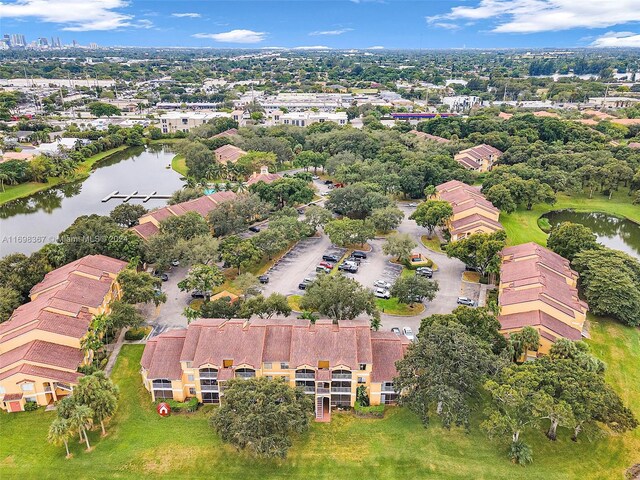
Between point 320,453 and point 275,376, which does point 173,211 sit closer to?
point 275,376

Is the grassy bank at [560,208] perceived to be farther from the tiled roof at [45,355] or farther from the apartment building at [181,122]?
the apartment building at [181,122]

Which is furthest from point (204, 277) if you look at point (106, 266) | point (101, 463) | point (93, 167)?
point (93, 167)

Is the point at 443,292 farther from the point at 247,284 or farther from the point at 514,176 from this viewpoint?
the point at 514,176

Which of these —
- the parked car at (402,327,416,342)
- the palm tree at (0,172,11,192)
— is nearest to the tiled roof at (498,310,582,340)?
the parked car at (402,327,416,342)

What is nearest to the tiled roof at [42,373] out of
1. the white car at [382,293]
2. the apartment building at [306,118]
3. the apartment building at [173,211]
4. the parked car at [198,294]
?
the parked car at [198,294]

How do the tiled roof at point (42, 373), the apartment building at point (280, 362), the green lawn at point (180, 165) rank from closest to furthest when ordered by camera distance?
the tiled roof at point (42, 373) → the apartment building at point (280, 362) → the green lawn at point (180, 165)
